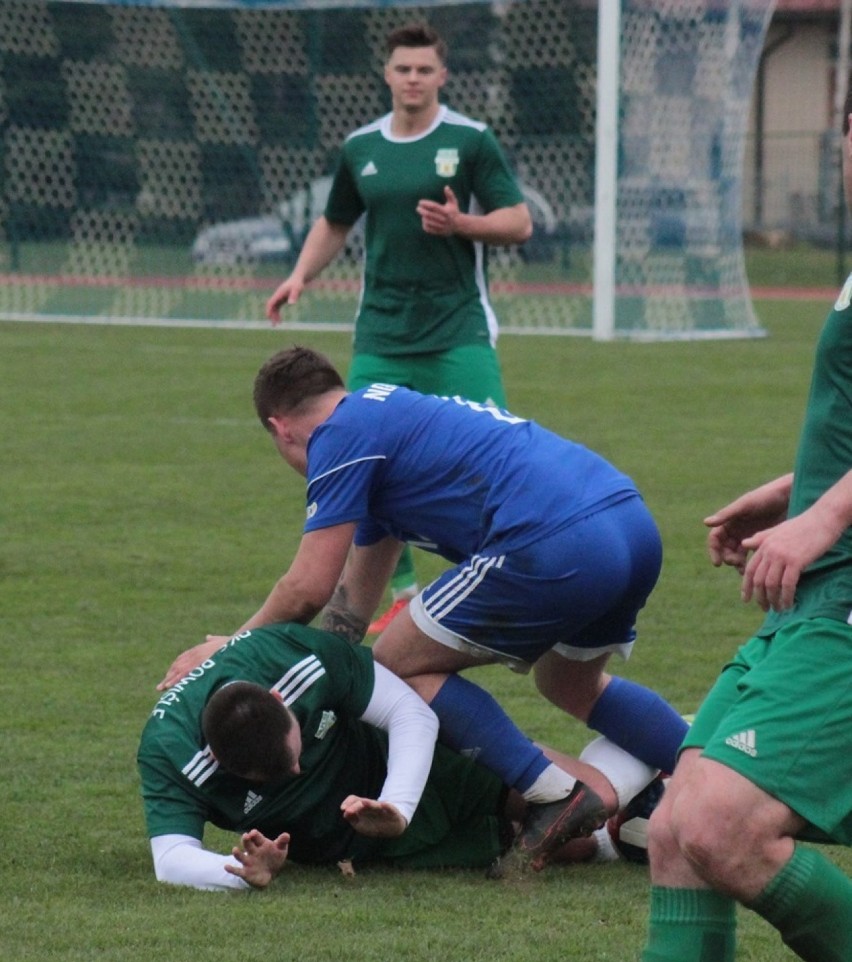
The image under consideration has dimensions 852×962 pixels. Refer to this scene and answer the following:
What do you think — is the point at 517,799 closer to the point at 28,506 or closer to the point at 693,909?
the point at 693,909

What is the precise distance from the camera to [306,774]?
4457mm

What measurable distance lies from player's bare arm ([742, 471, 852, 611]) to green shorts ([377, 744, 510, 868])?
1572mm

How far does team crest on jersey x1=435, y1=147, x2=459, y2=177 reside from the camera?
24.8 feet

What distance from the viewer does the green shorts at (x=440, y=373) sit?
7398 mm

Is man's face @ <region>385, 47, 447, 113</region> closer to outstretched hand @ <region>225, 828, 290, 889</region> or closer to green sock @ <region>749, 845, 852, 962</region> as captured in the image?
outstretched hand @ <region>225, 828, 290, 889</region>

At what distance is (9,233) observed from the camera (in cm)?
2139

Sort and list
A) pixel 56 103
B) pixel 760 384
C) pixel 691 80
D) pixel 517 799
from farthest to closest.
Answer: pixel 56 103
pixel 691 80
pixel 760 384
pixel 517 799

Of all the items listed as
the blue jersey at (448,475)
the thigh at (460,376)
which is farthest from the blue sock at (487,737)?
the thigh at (460,376)

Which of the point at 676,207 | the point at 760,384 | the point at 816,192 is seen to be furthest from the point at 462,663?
the point at 816,192

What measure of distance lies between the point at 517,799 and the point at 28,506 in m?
5.50

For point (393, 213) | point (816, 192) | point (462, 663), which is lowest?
point (816, 192)

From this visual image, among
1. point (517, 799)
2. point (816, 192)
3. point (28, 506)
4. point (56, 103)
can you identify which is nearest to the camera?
point (517, 799)

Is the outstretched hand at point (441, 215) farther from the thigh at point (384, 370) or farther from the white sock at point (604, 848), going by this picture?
the white sock at point (604, 848)

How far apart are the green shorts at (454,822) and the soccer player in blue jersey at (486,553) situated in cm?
9
